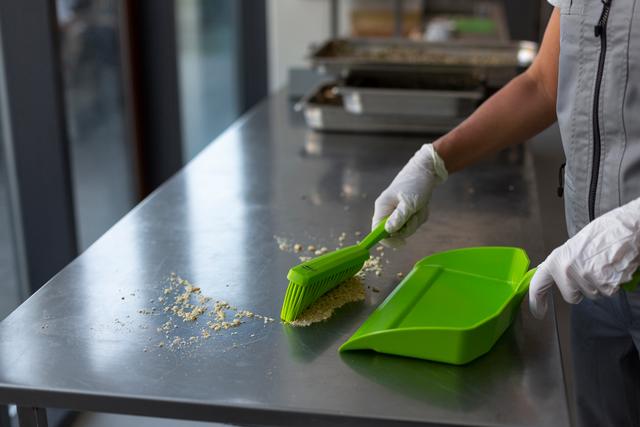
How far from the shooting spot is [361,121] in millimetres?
2225

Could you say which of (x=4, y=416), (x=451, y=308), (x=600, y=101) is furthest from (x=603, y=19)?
(x=4, y=416)

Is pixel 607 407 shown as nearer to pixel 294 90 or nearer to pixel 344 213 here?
pixel 344 213

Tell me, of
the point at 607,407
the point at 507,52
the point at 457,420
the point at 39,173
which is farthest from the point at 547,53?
the point at 39,173

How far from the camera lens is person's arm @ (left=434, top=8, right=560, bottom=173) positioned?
1438 mm

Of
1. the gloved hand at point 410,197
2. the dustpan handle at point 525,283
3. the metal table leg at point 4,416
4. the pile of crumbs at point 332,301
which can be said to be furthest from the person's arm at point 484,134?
the metal table leg at point 4,416

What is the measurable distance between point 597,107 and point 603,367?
18.2 inches

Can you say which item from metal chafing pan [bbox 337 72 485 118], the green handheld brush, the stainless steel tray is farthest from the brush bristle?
the stainless steel tray

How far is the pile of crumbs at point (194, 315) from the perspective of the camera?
1111mm

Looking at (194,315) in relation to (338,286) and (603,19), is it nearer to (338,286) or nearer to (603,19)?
(338,286)

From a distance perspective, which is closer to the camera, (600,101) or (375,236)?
(600,101)

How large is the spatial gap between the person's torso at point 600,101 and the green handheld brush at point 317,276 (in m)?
0.35

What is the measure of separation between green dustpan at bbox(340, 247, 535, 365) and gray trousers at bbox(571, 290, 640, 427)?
8.0 inches

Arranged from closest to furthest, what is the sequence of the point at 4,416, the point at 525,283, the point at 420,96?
the point at 525,283 < the point at 4,416 < the point at 420,96

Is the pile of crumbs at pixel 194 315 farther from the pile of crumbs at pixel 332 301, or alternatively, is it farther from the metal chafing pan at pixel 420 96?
the metal chafing pan at pixel 420 96
